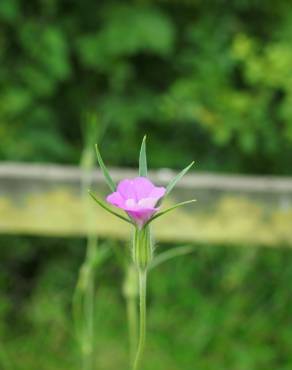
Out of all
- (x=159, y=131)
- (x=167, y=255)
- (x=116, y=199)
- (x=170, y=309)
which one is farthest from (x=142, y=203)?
(x=159, y=131)

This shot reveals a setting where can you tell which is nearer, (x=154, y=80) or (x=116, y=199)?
(x=116, y=199)

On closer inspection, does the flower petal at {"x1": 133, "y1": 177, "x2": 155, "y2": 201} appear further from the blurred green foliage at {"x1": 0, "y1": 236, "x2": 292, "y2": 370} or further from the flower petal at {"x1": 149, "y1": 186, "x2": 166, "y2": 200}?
the blurred green foliage at {"x1": 0, "y1": 236, "x2": 292, "y2": 370}

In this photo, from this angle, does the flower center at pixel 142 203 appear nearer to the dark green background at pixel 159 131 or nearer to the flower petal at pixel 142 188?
the flower petal at pixel 142 188

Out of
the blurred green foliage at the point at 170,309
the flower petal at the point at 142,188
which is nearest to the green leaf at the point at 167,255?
the blurred green foliage at the point at 170,309

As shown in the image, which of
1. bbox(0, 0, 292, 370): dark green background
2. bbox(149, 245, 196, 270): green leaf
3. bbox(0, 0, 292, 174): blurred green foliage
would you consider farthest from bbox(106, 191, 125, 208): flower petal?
bbox(0, 0, 292, 174): blurred green foliage

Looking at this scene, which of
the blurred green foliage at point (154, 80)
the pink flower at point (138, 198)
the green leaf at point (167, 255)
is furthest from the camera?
the blurred green foliage at point (154, 80)

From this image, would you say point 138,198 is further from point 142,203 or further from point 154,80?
point 154,80
